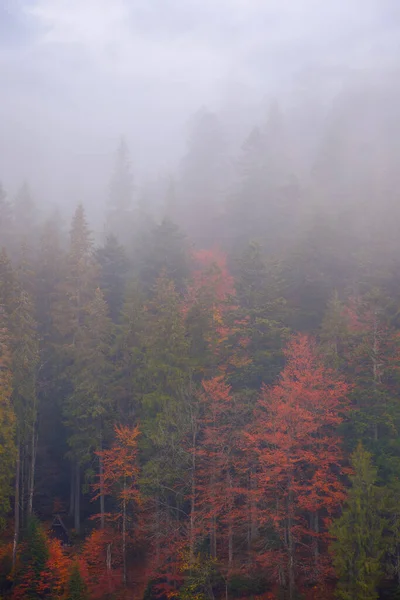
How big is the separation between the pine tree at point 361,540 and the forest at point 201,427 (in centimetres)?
9

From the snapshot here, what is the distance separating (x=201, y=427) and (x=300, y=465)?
638cm

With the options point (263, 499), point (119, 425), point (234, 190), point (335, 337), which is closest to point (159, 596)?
point (263, 499)

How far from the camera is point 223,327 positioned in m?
35.0

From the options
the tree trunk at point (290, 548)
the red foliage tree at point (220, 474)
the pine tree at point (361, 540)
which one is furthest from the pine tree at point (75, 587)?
the pine tree at point (361, 540)

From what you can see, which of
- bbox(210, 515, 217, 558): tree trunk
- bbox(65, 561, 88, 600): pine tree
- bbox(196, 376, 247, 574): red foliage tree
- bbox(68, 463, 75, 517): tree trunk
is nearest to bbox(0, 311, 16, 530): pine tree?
bbox(65, 561, 88, 600): pine tree

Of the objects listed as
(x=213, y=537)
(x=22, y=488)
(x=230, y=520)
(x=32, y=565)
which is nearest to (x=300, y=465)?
(x=230, y=520)

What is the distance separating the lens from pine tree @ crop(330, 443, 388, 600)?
22.7 metres

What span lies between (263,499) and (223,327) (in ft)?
38.9

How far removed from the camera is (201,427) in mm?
30516

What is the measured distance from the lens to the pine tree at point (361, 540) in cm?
2272

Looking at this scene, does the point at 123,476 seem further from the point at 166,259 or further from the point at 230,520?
the point at 166,259

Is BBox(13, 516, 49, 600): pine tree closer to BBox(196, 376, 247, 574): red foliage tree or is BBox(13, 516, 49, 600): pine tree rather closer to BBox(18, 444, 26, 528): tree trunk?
BBox(18, 444, 26, 528): tree trunk

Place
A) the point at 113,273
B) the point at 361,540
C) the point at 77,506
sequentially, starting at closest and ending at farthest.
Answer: the point at 361,540 → the point at 77,506 → the point at 113,273

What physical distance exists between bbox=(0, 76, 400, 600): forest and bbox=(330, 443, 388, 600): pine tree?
0.09 m
